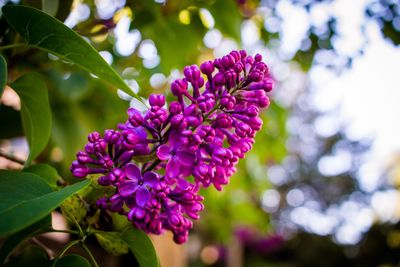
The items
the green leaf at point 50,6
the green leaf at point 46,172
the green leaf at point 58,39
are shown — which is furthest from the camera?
the green leaf at point 50,6

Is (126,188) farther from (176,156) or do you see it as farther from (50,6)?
(50,6)

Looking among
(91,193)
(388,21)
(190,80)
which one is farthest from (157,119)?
(388,21)

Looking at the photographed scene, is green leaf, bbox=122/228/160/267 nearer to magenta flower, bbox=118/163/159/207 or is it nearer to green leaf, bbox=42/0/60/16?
magenta flower, bbox=118/163/159/207

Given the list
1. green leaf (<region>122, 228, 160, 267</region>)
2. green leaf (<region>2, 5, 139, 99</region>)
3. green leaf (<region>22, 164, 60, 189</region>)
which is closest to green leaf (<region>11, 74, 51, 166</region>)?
green leaf (<region>22, 164, 60, 189</region>)

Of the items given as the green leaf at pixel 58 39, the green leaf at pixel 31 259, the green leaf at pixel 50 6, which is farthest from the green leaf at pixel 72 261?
the green leaf at pixel 50 6

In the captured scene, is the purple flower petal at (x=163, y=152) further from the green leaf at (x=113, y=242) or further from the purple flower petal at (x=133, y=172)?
the green leaf at (x=113, y=242)

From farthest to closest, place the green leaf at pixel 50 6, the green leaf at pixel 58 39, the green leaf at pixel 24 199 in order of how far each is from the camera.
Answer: the green leaf at pixel 50 6 → the green leaf at pixel 58 39 → the green leaf at pixel 24 199

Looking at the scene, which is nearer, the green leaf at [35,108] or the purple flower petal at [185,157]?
the purple flower petal at [185,157]

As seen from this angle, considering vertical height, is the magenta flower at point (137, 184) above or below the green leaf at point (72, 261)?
above
